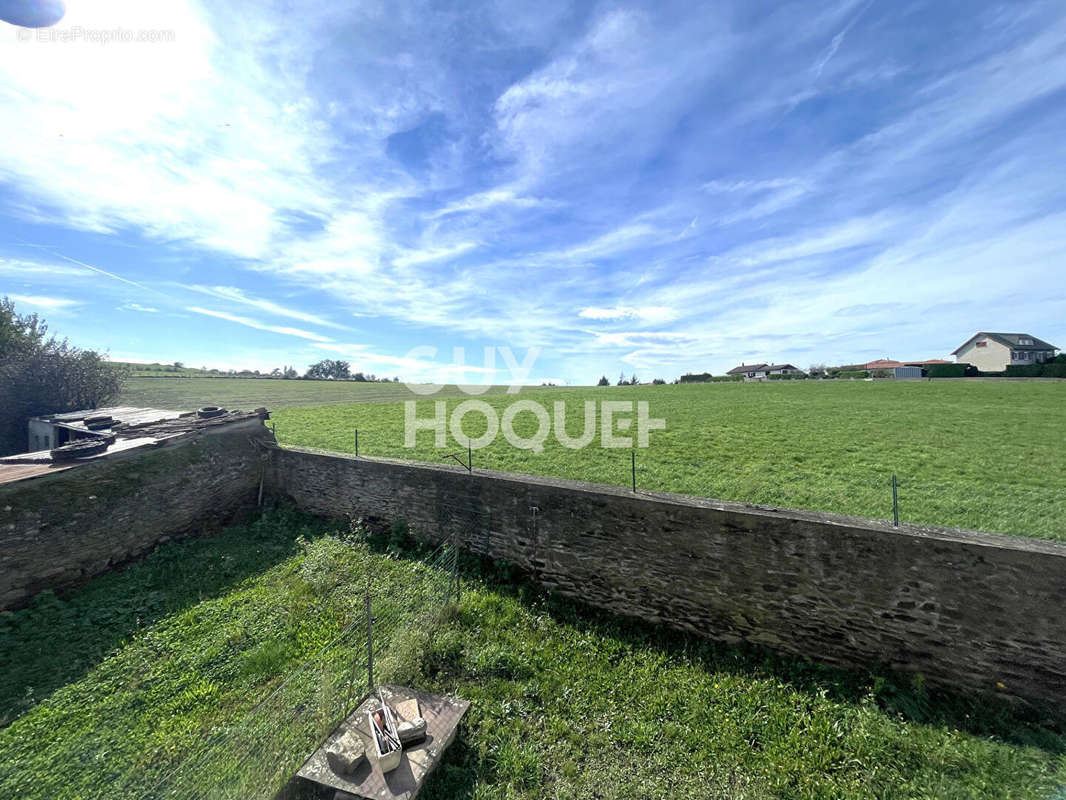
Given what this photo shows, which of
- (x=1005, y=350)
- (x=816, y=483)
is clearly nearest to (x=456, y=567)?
(x=816, y=483)

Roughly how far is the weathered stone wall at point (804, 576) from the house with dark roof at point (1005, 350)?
6403 cm

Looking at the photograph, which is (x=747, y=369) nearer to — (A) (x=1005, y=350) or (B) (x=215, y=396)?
(A) (x=1005, y=350)

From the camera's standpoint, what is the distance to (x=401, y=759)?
11.6 feet

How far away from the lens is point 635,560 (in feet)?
18.5

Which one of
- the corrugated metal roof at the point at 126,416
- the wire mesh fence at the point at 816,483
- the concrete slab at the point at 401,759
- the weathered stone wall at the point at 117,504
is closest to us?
the concrete slab at the point at 401,759

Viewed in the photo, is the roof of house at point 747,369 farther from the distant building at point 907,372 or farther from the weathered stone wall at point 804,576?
the weathered stone wall at point 804,576

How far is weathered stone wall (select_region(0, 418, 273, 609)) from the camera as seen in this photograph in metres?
6.09

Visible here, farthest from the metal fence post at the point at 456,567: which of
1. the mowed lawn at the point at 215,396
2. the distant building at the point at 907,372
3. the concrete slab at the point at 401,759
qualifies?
the distant building at the point at 907,372

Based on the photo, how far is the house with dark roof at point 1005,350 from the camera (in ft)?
154

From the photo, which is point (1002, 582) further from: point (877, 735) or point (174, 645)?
point (174, 645)

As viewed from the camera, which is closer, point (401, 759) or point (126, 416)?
point (401, 759)

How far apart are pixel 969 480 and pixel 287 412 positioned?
26.5 metres

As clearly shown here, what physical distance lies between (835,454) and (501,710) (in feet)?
35.0

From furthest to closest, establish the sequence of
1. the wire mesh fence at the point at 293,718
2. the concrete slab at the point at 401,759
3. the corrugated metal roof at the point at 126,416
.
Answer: the corrugated metal roof at the point at 126,416 < the wire mesh fence at the point at 293,718 < the concrete slab at the point at 401,759
